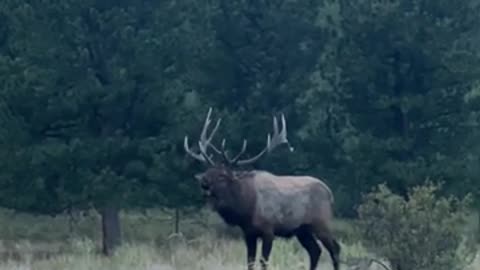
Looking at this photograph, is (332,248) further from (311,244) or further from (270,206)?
(270,206)

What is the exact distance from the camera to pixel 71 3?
27.6m

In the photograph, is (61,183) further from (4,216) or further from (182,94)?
(4,216)

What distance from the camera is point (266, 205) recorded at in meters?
21.1

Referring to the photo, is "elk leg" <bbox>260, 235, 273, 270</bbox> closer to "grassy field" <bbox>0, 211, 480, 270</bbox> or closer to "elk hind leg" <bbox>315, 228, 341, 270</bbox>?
"grassy field" <bbox>0, 211, 480, 270</bbox>

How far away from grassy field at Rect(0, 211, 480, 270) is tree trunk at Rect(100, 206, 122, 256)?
0.27m

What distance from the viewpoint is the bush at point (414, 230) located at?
60.3 ft

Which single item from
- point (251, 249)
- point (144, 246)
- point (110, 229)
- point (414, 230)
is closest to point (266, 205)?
point (251, 249)

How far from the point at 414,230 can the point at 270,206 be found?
3.32 meters

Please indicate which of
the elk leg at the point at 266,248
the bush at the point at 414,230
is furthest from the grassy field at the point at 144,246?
the bush at the point at 414,230

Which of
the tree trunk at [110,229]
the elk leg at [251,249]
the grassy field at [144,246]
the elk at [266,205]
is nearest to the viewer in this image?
the elk leg at [251,249]

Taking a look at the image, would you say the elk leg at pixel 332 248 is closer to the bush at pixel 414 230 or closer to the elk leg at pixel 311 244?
the elk leg at pixel 311 244

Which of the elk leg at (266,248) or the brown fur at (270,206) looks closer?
the elk leg at (266,248)

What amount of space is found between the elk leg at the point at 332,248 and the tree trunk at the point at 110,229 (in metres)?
7.79

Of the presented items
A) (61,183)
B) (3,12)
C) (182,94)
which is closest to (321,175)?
(182,94)
